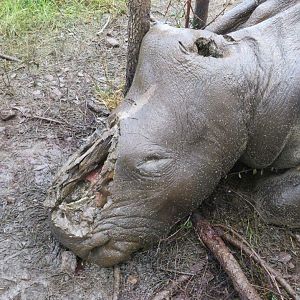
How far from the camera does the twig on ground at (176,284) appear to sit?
3.00 m

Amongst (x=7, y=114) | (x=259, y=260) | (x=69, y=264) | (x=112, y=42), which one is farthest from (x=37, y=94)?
(x=259, y=260)

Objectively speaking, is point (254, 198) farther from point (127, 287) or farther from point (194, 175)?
point (127, 287)

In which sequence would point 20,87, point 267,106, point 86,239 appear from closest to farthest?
Answer: 1. point 86,239
2. point 267,106
3. point 20,87

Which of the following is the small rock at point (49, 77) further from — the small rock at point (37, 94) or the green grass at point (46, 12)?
the green grass at point (46, 12)

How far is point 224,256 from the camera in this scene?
309cm

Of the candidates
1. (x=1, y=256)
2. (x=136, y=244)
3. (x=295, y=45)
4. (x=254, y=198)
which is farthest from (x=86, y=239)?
(x=295, y=45)

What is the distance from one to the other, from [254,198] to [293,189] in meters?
0.25

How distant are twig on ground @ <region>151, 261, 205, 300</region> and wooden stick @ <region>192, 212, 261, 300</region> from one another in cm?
11

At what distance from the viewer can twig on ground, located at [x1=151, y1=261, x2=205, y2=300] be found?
3.00 m

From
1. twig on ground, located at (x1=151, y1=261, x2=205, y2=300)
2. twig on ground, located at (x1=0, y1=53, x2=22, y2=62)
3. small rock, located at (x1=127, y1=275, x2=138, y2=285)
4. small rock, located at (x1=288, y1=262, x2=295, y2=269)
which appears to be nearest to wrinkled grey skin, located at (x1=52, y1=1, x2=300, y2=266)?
small rock, located at (x1=127, y1=275, x2=138, y2=285)

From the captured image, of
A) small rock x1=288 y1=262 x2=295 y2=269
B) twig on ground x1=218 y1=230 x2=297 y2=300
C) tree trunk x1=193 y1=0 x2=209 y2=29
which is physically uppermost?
tree trunk x1=193 y1=0 x2=209 y2=29

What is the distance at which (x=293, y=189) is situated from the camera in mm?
3373

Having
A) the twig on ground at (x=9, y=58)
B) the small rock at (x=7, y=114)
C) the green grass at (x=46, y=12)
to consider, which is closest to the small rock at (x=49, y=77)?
the twig on ground at (x=9, y=58)

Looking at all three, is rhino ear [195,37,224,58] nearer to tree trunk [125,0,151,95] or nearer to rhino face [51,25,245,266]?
rhino face [51,25,245,266]
